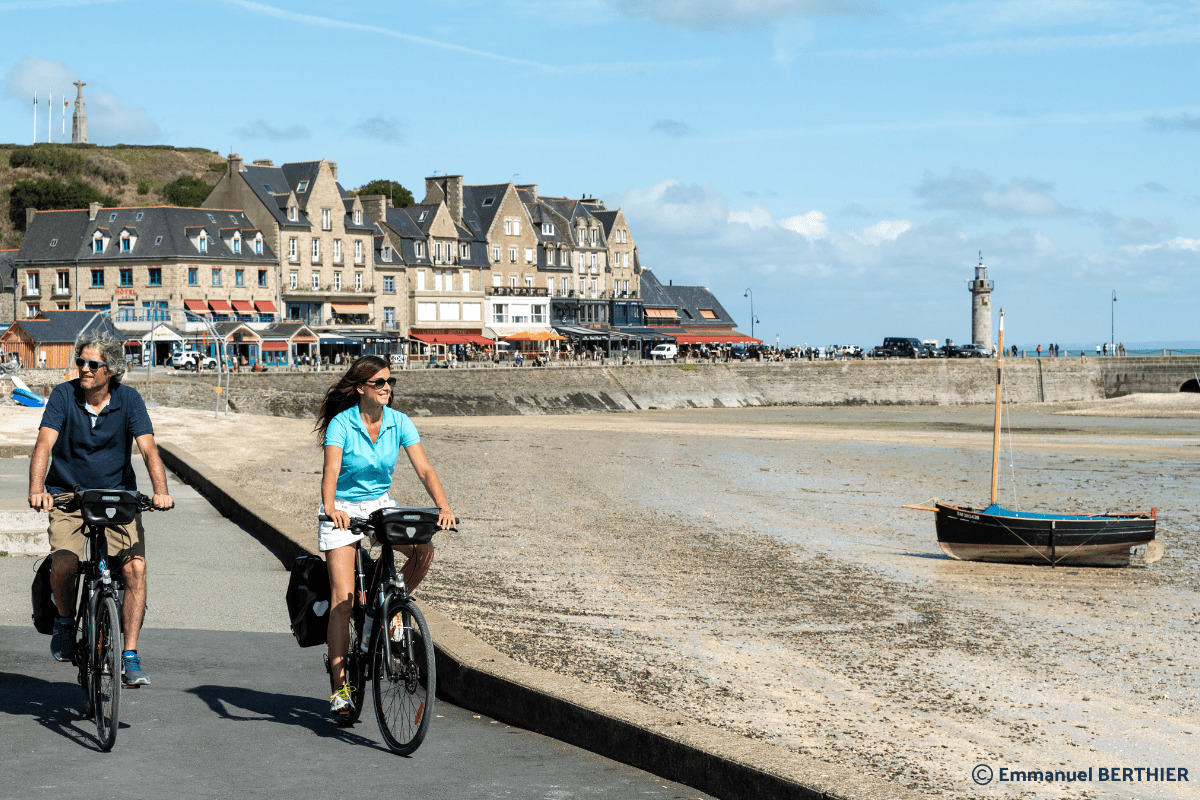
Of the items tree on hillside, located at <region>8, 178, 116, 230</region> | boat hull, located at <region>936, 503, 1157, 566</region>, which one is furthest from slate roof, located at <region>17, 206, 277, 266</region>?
boat hull, located at <region>936, 503, 1157, 566</region>

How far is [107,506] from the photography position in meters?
6.33

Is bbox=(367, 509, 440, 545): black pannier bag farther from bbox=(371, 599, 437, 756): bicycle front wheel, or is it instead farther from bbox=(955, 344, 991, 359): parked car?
bbox=(955, 344, 991, 359): parked car

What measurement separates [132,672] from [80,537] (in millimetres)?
772

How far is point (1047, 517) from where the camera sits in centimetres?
1873

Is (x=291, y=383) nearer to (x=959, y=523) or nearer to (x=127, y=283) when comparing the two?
(x=127, y=283)

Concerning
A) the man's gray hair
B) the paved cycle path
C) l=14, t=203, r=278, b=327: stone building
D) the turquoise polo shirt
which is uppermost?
l=14, t=203, r=278, b=327: stone building

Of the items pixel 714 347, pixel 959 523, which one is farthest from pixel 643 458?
pixel 714 347

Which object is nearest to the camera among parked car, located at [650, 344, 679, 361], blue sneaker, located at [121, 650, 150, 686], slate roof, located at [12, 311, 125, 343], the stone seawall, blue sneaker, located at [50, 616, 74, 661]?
blue sneaker, located at [121, 650, 150, 686]

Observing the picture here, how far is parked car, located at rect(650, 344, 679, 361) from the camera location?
317ft

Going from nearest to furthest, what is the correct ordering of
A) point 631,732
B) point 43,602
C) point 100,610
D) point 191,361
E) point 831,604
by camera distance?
point 631,732
point 100,610
point 43,602
point 831,604
point 191,361

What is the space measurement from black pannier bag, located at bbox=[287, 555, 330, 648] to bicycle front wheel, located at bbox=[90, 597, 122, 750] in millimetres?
872

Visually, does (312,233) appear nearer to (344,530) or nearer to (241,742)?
(344,530)

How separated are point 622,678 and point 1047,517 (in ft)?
39.2

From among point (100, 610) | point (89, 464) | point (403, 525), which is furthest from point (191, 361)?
point (403, 525)
